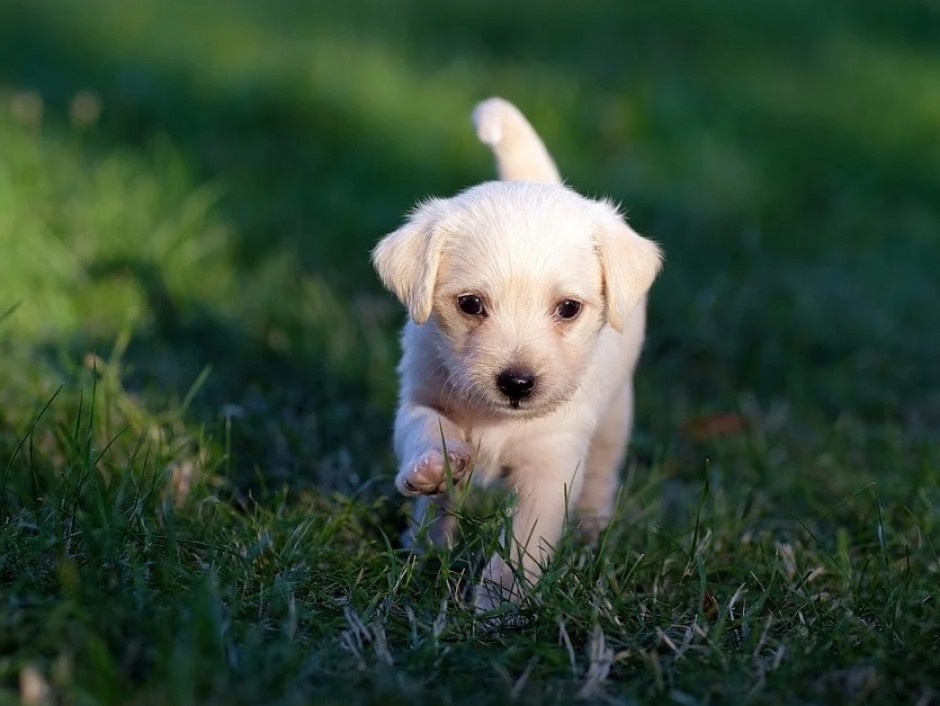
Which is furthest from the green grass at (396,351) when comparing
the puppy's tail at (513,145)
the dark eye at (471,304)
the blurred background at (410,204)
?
the puppy's tail at (513,145)

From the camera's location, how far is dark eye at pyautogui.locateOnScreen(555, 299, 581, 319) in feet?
11.2

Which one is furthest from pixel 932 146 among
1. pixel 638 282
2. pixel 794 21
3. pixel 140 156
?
pixel 638 282

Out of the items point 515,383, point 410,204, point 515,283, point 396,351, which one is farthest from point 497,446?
point 410,204

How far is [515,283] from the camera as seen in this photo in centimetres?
334

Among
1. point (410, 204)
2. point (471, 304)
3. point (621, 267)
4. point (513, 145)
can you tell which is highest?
point (513, 145)

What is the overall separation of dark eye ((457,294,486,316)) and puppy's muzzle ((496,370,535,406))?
225 mm

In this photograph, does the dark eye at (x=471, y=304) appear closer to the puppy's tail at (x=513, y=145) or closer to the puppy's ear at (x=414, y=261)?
the puppy's ear at (x=414, y=261)

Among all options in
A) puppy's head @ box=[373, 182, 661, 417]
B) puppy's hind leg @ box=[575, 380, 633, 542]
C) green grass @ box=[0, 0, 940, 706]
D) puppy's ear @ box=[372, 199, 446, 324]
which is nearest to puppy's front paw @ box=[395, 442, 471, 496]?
green grass @ box=[0, 0, 940, 706]

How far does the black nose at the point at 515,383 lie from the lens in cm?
325

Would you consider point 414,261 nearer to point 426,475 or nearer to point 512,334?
point 512,334

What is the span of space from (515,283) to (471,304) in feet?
0.51

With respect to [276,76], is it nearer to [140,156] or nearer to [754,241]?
[140,156]

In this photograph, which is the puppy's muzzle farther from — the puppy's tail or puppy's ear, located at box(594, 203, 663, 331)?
the puppy's tail

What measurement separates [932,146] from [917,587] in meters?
6.36
